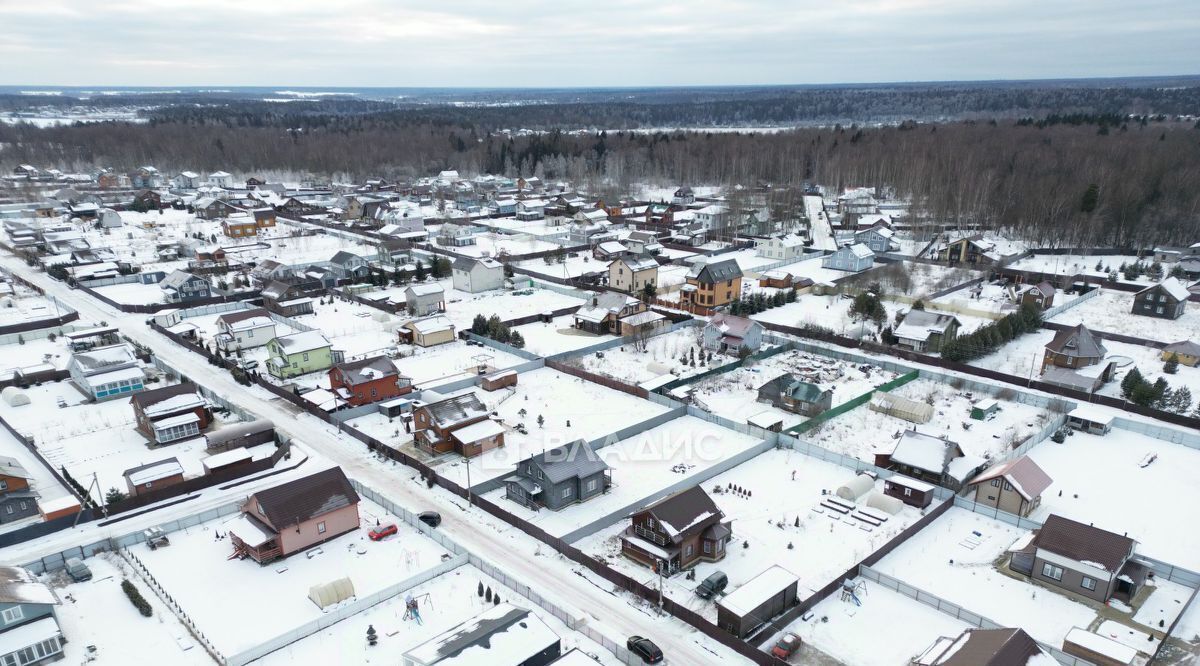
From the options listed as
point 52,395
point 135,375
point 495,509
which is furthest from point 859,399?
point 52,395

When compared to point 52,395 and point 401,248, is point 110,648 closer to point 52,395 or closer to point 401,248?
point 52,395

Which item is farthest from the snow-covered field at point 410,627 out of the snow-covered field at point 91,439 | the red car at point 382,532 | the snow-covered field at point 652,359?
the snow-covered field at point 652,359

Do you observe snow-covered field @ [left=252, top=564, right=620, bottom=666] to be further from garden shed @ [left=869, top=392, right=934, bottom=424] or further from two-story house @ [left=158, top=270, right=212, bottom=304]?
two-story house @ [left=158, top=270, right=212, bottom=304]

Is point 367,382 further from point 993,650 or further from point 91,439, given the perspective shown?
point 993,650

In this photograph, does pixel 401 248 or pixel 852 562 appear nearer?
pixel 852 562

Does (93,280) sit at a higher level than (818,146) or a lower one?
lower

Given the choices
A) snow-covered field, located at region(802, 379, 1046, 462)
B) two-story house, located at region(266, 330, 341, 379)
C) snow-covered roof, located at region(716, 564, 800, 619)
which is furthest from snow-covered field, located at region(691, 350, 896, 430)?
two-story house, located at region(266, 330, 341, 379)
